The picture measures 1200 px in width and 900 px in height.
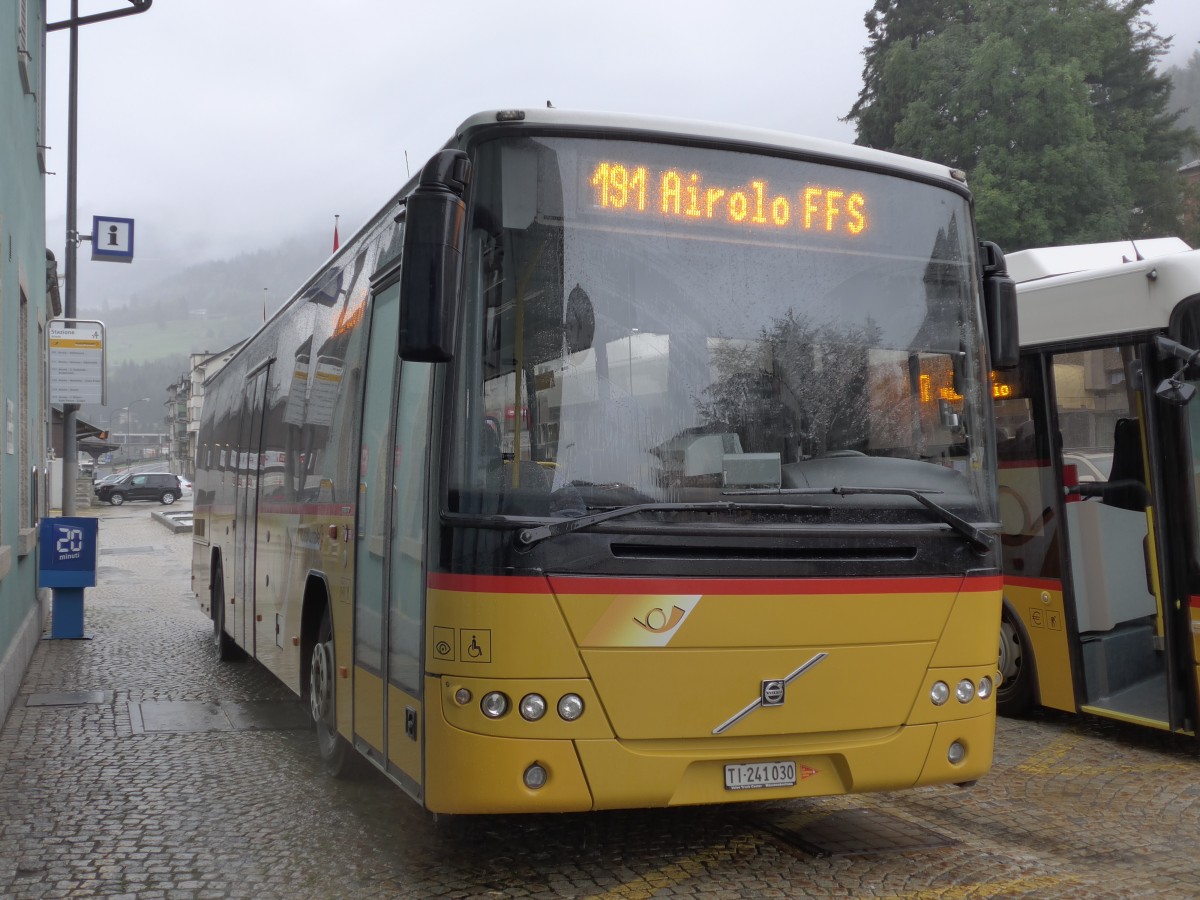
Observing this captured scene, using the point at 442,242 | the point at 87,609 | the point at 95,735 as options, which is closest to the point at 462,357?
the point at 442,242

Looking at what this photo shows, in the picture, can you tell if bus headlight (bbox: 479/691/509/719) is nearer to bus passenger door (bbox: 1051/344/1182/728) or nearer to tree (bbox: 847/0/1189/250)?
bus passenger door (bbox: 1051/344/1182/728)

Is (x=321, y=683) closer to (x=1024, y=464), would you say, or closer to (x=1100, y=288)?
(x=1024, y=464)

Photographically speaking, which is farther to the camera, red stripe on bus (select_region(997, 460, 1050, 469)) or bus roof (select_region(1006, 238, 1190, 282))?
bus roof (select_region(1006, 238, 1190, 282))

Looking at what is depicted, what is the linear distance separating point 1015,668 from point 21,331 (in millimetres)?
9465

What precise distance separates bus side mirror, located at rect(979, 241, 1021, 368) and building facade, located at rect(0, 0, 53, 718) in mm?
6934

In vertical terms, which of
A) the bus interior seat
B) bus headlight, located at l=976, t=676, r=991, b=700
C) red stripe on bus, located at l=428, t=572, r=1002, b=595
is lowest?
bus headlight, located at l=976, t=676, r=991, b=700

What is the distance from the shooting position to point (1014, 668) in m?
8.48

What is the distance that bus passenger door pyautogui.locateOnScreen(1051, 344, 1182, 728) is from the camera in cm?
770

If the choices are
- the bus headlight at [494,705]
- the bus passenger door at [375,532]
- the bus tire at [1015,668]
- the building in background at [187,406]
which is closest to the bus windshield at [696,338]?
the bus headlight at [494,705]

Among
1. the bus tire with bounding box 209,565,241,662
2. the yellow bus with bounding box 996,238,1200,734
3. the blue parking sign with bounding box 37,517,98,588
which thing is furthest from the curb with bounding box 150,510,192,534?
the yellow bus with bounding box 996,238,1200,734

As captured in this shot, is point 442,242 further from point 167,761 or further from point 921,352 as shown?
point 167,761

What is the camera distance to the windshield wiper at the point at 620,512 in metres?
4.56

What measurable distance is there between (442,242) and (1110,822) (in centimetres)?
424

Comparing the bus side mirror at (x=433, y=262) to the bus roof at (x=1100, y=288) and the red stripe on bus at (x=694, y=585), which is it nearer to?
the red stripe on bus at (x=694, y=585)
